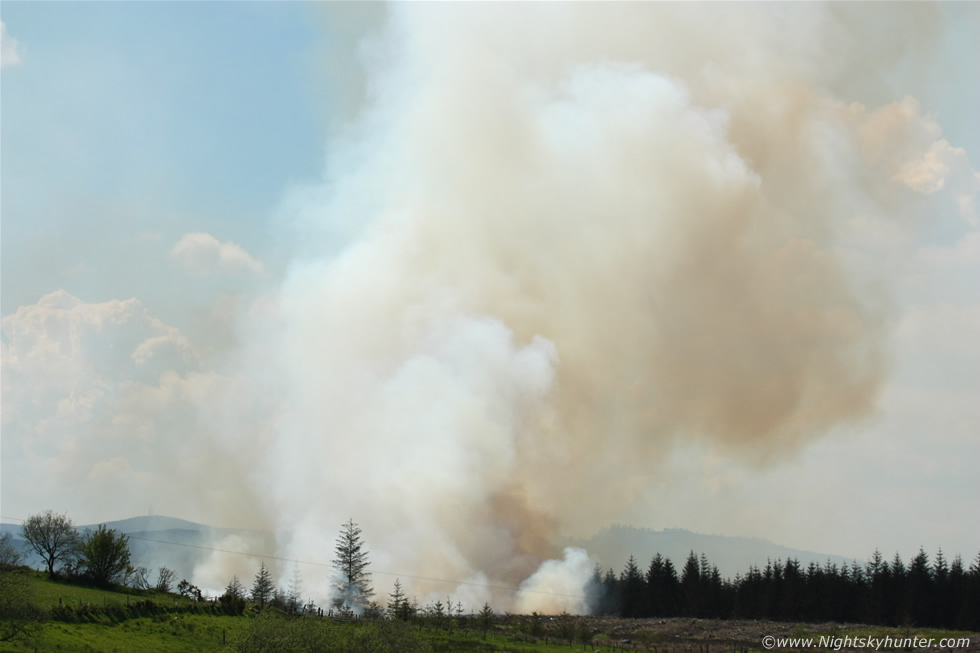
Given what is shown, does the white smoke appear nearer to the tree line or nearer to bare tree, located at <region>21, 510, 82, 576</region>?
the tree line

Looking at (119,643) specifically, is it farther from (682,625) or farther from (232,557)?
(232,557)

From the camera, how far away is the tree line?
329ft

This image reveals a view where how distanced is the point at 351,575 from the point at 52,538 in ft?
123

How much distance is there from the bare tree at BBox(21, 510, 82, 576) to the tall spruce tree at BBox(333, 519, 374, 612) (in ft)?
108

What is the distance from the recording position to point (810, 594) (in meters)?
110

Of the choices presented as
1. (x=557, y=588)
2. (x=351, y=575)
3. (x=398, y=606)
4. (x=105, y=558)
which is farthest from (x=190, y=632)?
(x=557, y=588)

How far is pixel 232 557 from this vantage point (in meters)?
145

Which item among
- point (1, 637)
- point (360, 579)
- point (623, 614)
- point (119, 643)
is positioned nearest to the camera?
point (1, 637)

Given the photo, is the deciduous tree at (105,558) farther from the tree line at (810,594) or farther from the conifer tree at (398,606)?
the tree line at (810,594)

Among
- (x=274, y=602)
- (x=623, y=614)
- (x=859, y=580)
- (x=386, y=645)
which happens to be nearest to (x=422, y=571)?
(x=274, y=602)

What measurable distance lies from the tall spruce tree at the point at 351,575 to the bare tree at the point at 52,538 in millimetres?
32895

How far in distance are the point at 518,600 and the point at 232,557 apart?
5598 cm

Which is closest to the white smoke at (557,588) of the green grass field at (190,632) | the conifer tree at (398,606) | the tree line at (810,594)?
the tree line at (810,594)

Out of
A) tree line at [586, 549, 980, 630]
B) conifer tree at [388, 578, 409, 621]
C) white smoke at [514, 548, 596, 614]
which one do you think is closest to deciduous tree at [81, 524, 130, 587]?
conifer tree at [388, 578, 409, 621]
